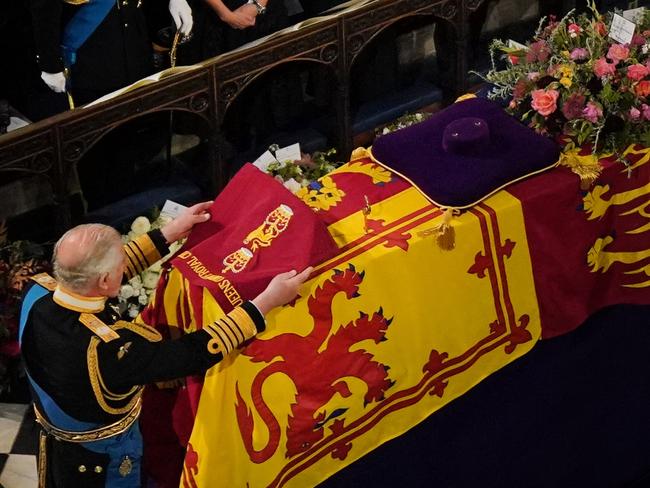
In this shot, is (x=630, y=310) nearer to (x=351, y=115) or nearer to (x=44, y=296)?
(x=351, y=115)

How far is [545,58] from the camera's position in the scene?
4031 mm

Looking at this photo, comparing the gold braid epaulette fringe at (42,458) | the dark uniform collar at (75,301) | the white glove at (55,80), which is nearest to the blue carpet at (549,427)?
the gold braid epaulette fringe at (42,458)

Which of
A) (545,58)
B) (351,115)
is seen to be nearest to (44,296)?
(545,58)

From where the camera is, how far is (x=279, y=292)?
10.6 ft

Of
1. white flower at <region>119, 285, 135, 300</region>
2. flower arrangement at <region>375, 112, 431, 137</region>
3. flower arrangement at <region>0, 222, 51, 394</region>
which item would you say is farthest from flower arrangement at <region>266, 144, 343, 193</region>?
flower arrangement at <region>0, 222, 51, 394</region>

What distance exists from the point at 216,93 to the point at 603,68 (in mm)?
1555

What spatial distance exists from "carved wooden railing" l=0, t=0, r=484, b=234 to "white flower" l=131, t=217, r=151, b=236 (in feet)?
0.86

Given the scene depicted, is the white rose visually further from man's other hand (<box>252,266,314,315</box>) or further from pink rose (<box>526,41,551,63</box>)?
pink rose (<box>526,41,551,63</box>)

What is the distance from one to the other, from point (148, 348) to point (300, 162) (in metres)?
1.76

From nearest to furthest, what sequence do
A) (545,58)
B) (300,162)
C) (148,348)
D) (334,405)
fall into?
(148,348) → (334,405) → (545,58) → (300,162)

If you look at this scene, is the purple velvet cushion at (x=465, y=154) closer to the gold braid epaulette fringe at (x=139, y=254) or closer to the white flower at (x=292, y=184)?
the white flower at (x=292, y=184)

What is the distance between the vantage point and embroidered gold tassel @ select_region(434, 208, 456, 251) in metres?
3.52

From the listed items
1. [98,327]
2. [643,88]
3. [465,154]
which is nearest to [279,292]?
[98,327]

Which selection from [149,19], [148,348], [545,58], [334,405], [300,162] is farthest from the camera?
[149,19]
